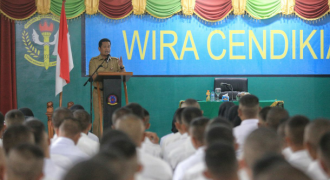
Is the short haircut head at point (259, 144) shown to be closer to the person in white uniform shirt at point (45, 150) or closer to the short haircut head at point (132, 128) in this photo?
the short haircut head at point (132, 128)

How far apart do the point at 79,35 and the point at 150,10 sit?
139 centimetres

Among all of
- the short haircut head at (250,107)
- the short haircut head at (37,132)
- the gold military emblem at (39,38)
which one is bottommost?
the short haircut head at (37,132)

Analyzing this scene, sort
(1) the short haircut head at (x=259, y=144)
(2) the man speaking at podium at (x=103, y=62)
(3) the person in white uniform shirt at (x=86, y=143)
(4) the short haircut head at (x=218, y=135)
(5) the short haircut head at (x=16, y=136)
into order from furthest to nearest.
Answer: (2) the man speaking at podium at (x=103, y=62) → (3) the person in white uniform shirt at (x=86, y=143) → (5) the short haircut head at (x=16, y=136) → (4) the short haircut head at (x=218, y=135) → (1) the short haircut head at (x=259, y=144)

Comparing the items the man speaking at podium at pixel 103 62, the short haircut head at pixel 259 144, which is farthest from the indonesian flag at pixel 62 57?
the short haircut head at pixel 259 144

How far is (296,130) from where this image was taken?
230 cm

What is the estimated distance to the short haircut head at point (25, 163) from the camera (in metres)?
1.46

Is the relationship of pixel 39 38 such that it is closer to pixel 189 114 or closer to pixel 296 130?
pixel 189 114

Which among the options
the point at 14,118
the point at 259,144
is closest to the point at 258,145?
the point at 259,144

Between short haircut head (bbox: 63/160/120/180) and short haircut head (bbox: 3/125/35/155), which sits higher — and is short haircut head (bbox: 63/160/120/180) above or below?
above

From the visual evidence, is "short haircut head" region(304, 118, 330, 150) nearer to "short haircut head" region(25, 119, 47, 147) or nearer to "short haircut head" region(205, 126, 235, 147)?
"short haircut head" region(205, 126, 235, 147)

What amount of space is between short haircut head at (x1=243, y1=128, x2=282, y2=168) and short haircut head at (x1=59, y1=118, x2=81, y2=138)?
50.9 inches

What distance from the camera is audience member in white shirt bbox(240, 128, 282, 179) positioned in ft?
5.59

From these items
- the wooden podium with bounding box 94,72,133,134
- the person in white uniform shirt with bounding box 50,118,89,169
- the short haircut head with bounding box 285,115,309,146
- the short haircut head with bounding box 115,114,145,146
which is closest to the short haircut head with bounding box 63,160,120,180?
the short haircut head with bounding box 115,114,145,146

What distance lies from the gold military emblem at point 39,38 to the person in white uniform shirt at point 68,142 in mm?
4626
